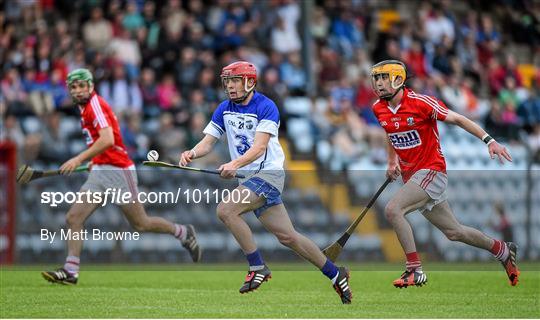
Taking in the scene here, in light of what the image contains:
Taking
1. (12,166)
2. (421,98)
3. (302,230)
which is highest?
(421,98)

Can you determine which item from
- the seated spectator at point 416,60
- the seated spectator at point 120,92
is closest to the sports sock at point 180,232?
the seated spectator at point 120,92

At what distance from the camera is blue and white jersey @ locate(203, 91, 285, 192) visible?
11.9 meters

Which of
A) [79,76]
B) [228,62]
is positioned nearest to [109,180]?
[79,76]

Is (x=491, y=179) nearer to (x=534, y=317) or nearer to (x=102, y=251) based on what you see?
(x=102, y=251)

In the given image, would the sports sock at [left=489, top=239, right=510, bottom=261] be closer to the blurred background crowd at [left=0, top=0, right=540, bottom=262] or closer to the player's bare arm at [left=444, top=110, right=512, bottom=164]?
the player's bare arm at [left=444, top=110, right=512, bottom=164]

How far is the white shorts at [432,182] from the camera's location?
12.8 meters

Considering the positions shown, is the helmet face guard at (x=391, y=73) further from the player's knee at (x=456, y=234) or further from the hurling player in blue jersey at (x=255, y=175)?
the player's knee at (x=456, y=234)

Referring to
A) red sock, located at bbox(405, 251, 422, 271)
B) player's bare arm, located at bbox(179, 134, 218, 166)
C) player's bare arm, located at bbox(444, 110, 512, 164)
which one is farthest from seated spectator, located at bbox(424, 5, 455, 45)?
player's bare arm, located at bbox(179, 134, 218, 166)

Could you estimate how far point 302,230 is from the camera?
19.4m

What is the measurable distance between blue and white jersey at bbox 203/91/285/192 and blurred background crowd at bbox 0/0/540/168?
6.91 m

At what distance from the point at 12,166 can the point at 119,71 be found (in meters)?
2.28

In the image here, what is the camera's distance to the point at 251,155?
458 inches

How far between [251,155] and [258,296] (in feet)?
5.61

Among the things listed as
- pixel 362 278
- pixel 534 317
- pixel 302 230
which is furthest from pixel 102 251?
pixel 534 317
